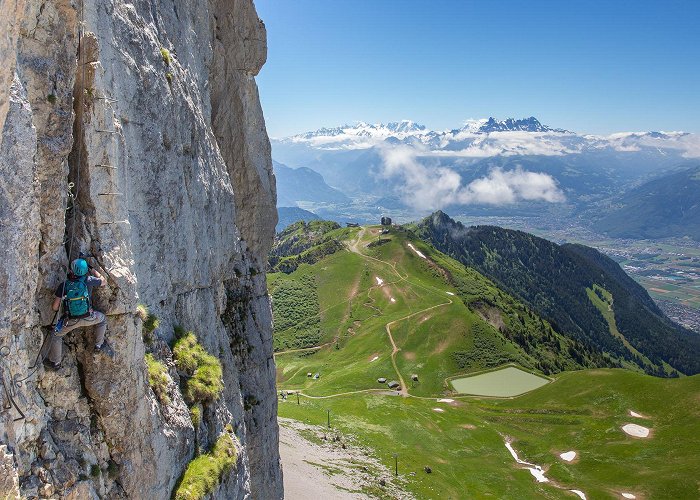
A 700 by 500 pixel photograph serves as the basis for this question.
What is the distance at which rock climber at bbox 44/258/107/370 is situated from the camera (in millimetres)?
14086

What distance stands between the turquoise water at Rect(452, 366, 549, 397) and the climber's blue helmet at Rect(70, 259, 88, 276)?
470 ft

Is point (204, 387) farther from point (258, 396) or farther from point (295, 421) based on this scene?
point (295, 421)

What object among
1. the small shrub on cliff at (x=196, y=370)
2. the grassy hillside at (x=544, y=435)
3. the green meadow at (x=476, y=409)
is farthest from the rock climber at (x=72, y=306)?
the grassy hillside at (x=544, y=435)

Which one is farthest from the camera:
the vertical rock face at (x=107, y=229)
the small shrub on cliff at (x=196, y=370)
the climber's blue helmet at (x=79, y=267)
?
the small shrub on cliff at (x=196, y=370)

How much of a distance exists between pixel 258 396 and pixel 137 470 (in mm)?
22169

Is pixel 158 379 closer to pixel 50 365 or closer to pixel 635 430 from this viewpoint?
pixel 50 365

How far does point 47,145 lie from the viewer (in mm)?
13750

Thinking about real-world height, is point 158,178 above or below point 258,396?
above

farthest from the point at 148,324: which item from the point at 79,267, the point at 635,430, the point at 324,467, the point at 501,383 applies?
the point at 501,383

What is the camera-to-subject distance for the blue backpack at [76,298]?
14164mm

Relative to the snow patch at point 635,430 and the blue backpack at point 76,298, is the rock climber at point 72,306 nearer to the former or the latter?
the blue backpack at point 76,298

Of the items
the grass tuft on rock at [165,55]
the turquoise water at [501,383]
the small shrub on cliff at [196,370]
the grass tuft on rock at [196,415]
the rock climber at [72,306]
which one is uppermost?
the grass tuft on rock at [165,55]

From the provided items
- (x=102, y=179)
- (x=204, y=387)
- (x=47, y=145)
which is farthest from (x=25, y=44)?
(x=204, y=387)

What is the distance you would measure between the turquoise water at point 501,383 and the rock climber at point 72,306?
143 m
